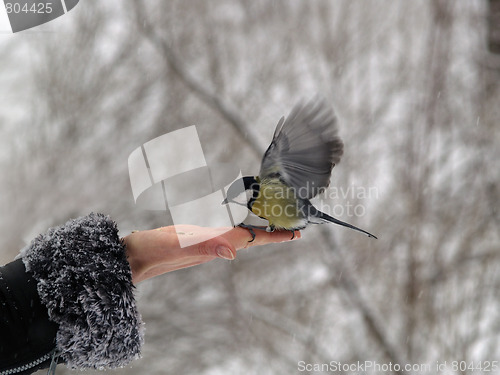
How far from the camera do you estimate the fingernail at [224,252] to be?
2.69ft

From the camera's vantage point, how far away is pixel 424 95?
2336 millimetres

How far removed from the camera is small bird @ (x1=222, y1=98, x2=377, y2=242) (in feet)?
3.39

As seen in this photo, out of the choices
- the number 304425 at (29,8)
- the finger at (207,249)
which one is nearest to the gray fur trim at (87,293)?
the finger at (207,249)

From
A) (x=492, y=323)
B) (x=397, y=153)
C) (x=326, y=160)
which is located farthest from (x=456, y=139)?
(x=326, y=160)

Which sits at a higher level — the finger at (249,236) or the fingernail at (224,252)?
the fingernail at (224,252)

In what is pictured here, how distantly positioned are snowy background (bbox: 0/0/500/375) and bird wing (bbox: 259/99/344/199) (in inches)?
37.8

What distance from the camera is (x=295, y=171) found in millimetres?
1127

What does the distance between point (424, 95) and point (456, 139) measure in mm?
263

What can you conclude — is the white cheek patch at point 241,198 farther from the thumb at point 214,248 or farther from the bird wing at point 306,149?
the thumb at point 214,248

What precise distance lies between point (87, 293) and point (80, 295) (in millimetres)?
11

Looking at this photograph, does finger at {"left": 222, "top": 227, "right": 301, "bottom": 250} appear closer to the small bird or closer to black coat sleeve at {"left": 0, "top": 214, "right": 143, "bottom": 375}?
the small bird

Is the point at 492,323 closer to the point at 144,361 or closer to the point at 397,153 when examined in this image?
the point at 397,153

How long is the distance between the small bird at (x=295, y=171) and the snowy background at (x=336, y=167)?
2.98ft

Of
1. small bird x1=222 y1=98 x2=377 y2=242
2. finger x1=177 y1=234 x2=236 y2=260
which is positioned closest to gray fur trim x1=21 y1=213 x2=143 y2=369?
finger x1=177 y1=234 x2=236 y2=260
